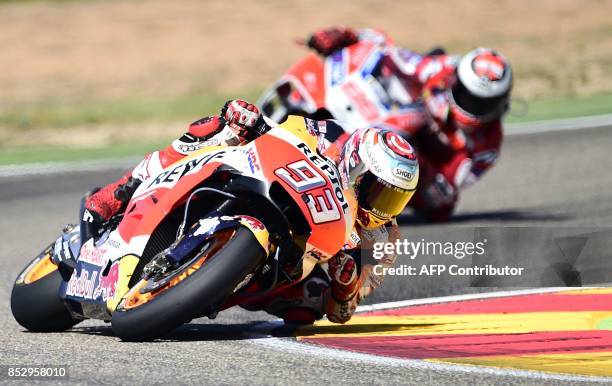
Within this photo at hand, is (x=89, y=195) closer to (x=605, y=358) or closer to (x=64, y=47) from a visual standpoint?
(x=605, y=358)

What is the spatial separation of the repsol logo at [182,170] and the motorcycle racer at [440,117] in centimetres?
546

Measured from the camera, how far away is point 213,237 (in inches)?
233

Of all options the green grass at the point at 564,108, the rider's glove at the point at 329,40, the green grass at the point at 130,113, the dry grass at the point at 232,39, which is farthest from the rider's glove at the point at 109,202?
the dry grass at the point at 232,39

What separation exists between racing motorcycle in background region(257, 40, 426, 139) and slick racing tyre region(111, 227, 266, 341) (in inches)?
230

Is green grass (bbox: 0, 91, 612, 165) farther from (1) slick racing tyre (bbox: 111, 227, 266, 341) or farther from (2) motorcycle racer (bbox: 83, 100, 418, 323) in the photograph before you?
(1) slick racing tyre (bbox: 111, 227, 266, 341)

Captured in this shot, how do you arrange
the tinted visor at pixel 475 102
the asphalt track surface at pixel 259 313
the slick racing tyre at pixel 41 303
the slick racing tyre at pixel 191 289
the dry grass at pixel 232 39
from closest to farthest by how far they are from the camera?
the asphalt track surface at pixel 259 313, the slick racing tyre at pixel 191 289, the slick racing tyre at pixel 41 303, the tinted visor at pixel 475 102, the dry grass at pixel 232 39

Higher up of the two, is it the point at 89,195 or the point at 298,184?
the point at 298,184

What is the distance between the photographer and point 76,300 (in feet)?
21.2

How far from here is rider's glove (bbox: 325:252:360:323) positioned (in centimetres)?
658

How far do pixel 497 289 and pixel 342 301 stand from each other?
2062mm

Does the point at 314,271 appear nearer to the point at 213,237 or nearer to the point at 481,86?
the point at 213,237

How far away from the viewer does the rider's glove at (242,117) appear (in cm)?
654

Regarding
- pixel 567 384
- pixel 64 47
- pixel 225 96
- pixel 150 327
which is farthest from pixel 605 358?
pixel 64 47

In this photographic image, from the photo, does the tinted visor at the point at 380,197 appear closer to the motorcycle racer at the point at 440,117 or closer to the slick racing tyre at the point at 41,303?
the slick racing tyre at the point at 41,303
